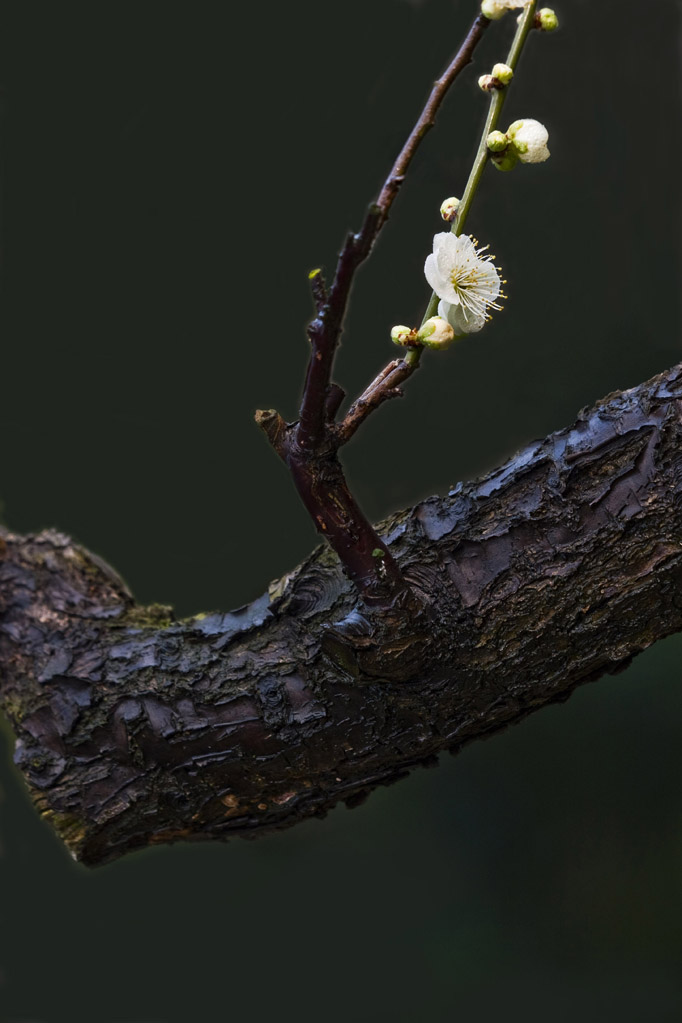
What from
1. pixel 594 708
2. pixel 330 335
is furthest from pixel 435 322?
pixel 594 708

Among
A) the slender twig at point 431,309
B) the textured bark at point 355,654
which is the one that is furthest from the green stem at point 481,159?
the textured bark at point 355,654

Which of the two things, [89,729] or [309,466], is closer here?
[309,466]

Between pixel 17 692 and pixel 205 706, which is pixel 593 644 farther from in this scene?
pixel 17 692

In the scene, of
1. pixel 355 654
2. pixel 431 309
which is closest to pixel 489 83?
pixel 431 309

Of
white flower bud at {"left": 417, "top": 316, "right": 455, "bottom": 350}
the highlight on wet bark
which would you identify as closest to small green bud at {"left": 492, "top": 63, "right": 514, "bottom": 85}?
the highlight on wet bark

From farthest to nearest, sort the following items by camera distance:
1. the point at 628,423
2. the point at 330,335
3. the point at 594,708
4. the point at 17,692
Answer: the point at 594,708 < the point at 17,692 < the point at 628,423 < the point at 330,335

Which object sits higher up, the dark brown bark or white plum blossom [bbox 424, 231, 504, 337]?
white plum blossom [bbox 424, 231, 504, 337]

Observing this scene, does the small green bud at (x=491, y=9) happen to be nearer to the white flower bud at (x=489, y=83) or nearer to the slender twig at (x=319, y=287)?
the white flower bud at (x=489, y=83)

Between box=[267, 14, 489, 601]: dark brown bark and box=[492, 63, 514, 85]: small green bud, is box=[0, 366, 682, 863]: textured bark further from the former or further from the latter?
box=[492, 63, 514, 85]: small green bud
